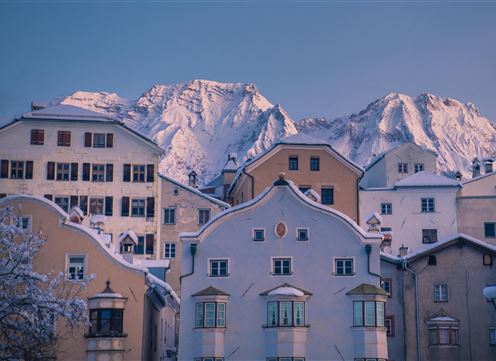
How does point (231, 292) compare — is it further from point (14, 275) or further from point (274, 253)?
point (14, 275)

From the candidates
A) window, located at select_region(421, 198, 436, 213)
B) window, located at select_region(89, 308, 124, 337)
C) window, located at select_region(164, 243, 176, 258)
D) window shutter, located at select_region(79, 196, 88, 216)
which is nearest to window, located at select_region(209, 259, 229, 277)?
window, located at select_region(89, 308, 124, 337)

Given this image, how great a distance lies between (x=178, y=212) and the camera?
3260 inches

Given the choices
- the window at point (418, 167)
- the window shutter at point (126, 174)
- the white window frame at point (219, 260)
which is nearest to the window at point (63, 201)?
the window shutter at point (126, 174)

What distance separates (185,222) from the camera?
82625 millimetres

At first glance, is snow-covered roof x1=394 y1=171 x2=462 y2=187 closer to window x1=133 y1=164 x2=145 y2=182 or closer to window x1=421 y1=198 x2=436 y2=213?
window x1=421 y1=198 x2=436 y2=213

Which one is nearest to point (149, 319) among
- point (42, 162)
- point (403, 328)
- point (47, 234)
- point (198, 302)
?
point (198, 302)

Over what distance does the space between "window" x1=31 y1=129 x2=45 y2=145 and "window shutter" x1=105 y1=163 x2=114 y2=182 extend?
18.6 feet

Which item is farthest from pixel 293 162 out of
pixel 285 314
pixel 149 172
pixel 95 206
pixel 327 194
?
pixel 285 314

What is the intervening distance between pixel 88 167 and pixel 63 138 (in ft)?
10.3

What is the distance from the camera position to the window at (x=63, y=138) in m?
78.4

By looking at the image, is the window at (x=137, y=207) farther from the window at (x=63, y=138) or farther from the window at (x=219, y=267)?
the window at (x=219, y=267)

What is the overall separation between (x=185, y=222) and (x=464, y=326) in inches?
1153

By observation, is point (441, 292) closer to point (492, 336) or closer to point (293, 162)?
point (492, 336)

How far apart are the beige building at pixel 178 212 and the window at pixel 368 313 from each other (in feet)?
94.4
